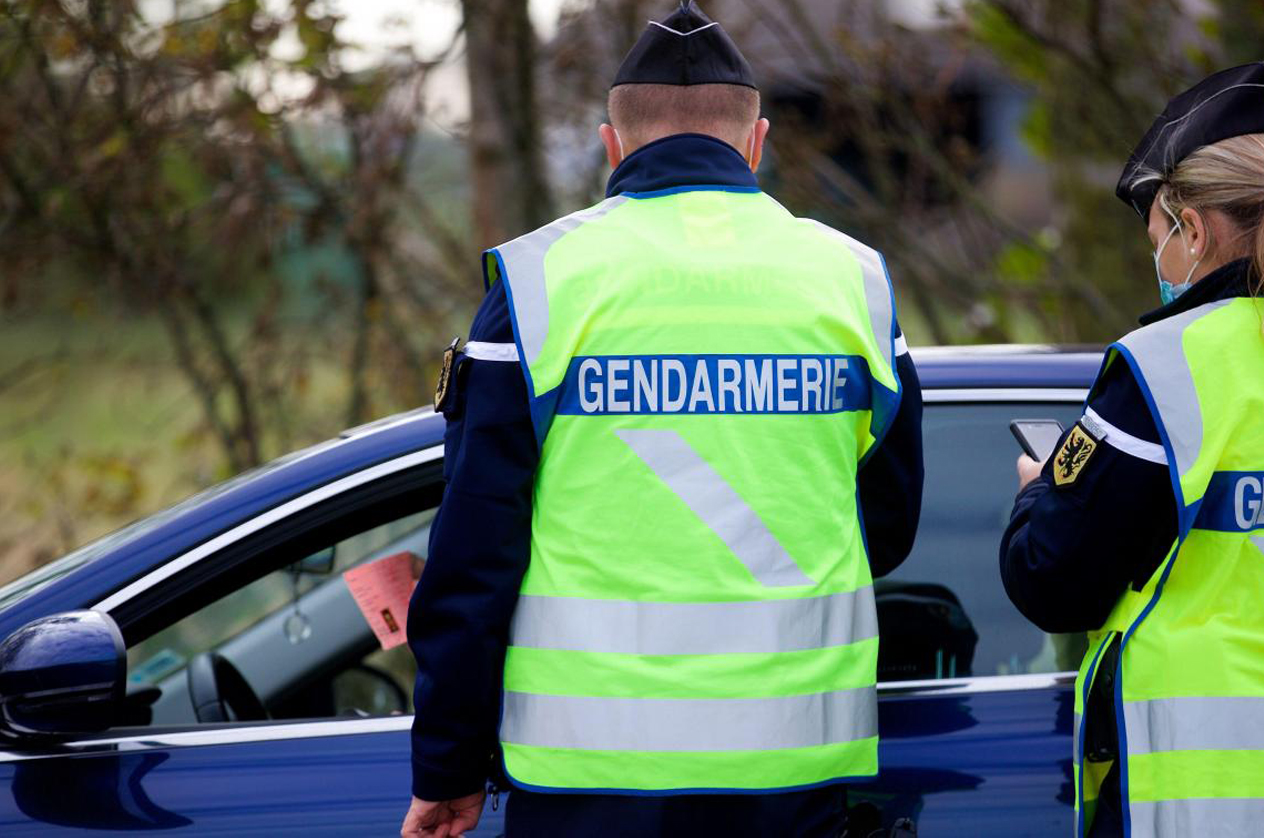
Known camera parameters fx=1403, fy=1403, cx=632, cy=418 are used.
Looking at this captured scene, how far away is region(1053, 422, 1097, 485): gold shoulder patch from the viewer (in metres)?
1.76

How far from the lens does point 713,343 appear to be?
1.80m

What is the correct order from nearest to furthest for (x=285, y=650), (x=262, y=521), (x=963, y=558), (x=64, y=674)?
1. (x=64, y=674)
2. (x=262, y=521)
3. (x=963, y=558)
4. (x=285, y=650)

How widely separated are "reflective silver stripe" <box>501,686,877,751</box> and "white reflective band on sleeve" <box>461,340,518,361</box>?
43cm

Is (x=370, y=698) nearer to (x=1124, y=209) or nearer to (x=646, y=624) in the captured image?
(x=646, y=624)

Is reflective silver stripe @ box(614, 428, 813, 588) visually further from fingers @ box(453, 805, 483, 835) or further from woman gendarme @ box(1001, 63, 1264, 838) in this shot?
fingers @ box(453, 805, 483, 835)

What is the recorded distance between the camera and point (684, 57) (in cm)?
197

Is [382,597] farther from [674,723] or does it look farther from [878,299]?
[878,299]

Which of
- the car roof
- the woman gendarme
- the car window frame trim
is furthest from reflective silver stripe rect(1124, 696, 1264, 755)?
the car window frame trim

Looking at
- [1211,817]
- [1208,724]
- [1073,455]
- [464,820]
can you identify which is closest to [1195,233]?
[1073,455]

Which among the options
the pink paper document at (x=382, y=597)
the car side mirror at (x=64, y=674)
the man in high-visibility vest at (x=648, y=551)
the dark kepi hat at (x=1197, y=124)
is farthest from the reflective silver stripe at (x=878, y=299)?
the car side mirror at (x=64, y=674)

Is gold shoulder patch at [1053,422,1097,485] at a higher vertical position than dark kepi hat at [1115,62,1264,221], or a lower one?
lower

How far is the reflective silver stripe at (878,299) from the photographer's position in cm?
191

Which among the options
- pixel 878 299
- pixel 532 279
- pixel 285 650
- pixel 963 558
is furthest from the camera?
pixel 285 650

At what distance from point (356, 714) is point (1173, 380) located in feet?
4.59
